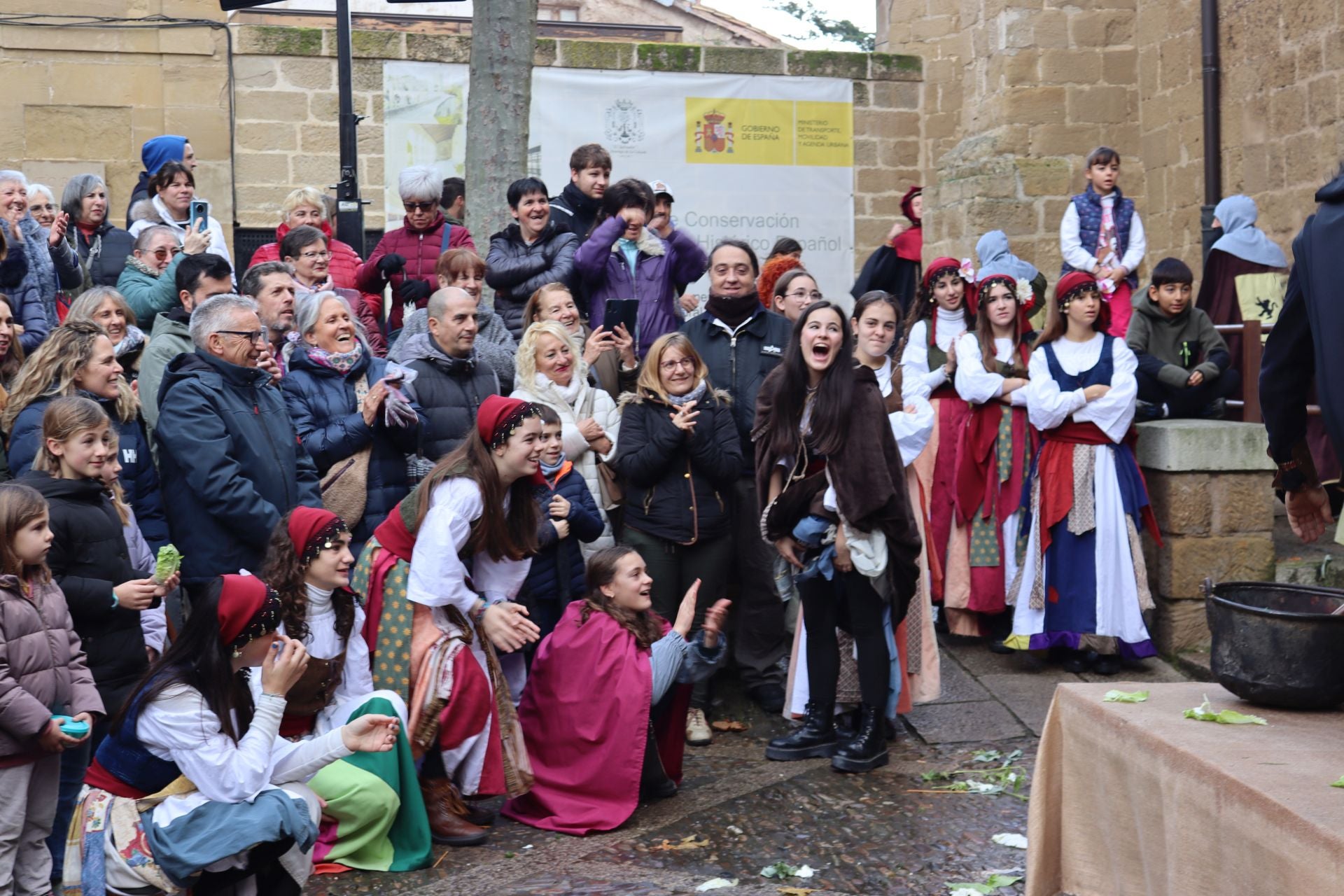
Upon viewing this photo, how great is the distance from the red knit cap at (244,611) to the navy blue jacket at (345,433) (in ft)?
6.12

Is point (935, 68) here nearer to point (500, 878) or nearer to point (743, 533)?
point (743, 533)

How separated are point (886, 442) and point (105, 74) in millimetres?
9801

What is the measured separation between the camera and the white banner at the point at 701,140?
46.3 ft

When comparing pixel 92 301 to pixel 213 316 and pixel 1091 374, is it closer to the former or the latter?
pixel 213 316

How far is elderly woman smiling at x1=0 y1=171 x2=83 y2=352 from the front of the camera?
7008 mm

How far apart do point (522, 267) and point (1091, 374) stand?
9.44 ft

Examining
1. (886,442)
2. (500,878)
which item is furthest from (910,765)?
(500,878)

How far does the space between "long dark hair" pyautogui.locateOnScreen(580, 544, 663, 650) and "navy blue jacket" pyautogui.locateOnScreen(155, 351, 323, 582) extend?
3.74 ft

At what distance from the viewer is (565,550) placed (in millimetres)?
6465

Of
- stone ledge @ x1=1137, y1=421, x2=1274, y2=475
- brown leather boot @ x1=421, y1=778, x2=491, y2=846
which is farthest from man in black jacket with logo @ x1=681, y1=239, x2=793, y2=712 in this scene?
stone ledge @ x1=1137, y1=421, x2=1274, y2=475

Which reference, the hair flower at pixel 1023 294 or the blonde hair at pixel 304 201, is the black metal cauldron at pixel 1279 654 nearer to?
the hair flower at pixel 1023 294

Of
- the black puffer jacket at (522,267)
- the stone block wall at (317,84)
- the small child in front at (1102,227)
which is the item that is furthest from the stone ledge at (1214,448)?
the stone block wall at (317,84)

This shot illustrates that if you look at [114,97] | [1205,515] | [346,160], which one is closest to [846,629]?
[1205,515]

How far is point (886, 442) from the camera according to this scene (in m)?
6.27
